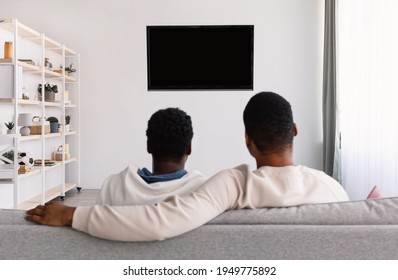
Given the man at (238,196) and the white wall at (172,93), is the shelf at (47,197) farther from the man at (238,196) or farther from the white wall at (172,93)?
the man at (238,196)

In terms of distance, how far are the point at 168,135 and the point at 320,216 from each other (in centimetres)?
57

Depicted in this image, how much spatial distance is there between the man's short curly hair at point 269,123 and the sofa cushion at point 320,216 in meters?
0.21

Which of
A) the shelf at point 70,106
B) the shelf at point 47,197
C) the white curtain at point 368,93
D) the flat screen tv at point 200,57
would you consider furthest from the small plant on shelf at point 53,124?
the white curtain at point 368,93

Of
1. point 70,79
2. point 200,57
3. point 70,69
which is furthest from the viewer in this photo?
point 200,57

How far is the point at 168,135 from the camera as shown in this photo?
4.75 feet

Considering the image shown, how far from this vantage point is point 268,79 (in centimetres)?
562

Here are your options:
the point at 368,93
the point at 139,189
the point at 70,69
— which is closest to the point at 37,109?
the point at 70,69

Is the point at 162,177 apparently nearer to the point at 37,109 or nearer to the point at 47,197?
the point at 47,197

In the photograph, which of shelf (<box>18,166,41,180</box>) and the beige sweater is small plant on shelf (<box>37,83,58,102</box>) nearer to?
shelf (<box>18,166,41,180</box>)

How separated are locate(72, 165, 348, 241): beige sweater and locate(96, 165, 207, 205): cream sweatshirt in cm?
14

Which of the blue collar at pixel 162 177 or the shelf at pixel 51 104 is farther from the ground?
the shelf at pixel 51 104

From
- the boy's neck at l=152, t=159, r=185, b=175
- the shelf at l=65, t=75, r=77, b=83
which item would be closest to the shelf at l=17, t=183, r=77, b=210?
the shelf at l=65, t=75, r=77, b=83

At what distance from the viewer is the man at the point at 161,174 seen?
126cm
